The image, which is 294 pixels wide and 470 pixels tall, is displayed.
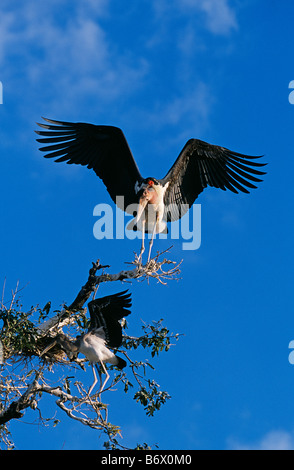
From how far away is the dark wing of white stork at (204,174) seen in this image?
10.9 metres

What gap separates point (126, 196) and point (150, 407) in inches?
139

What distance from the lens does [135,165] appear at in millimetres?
10664

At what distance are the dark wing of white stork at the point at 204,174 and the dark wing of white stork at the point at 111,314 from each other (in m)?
2.62

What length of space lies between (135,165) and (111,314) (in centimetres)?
288

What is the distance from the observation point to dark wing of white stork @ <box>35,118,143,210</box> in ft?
35.3

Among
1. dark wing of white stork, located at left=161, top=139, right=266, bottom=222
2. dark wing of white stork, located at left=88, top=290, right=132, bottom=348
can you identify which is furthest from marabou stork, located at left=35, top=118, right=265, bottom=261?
dark wing of white stork, located at left=88, top=290, right=132, bottom=348

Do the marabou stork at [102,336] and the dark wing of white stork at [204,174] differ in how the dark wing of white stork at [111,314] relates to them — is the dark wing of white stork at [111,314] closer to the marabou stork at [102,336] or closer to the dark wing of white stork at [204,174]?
the marabou stork at [102,336]

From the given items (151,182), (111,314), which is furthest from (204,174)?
(111,314)

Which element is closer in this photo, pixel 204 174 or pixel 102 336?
pixel 102 336

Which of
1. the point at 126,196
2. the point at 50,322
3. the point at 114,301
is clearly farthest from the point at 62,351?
the point at 126,196

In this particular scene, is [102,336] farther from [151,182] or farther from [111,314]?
[151,182]

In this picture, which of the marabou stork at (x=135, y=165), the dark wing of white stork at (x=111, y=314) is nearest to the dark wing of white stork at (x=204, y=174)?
the marabou stork at (x=135, y=165)
